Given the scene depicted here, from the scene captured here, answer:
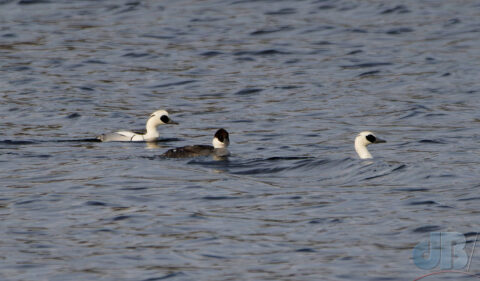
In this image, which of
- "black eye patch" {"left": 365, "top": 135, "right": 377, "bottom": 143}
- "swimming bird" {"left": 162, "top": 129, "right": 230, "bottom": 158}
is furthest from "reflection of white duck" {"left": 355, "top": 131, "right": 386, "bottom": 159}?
"swimming bird" {"left": 162, "top": 129, "right": 230, "bottom": 158}

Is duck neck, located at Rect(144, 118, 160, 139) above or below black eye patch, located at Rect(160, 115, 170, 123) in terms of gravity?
below

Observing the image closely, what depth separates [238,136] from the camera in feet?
72.6

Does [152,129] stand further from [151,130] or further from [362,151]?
[362,151]

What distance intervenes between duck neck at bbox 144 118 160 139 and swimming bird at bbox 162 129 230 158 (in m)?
2.48

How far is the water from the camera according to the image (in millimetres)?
12930

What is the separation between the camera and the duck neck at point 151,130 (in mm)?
22328

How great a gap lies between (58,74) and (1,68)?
163 cm

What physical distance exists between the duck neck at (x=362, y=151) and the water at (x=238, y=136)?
37 centimetres

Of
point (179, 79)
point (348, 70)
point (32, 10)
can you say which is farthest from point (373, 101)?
point (32, 10)

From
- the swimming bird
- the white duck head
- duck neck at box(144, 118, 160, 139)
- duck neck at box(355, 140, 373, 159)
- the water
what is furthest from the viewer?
duck neck at box(144, 118, 160, 139)

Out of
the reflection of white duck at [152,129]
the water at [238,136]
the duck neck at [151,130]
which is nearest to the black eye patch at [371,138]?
the water at [238,136]

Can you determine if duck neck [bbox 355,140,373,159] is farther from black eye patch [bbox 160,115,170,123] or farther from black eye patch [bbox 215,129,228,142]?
black eye patch [bbox 160,115,170,123]

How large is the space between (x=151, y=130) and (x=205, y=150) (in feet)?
10.0

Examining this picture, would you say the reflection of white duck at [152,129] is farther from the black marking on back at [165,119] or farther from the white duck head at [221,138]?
the white duck head at [221,138]
